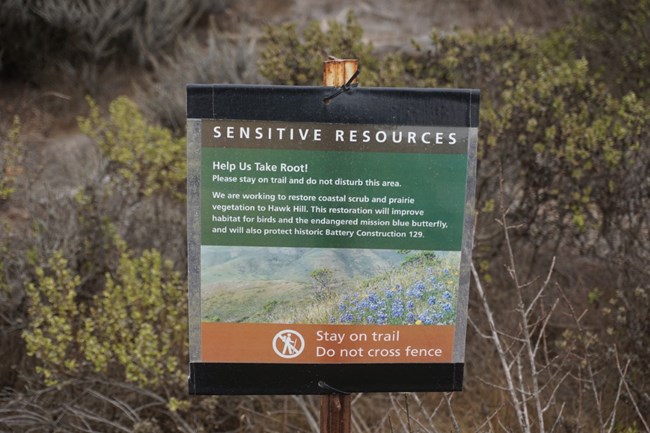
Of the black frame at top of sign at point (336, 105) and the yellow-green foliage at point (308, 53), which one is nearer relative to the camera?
the black frame at top of sign at point (336, 105)

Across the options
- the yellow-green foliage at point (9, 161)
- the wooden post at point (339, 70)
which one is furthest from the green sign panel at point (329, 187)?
the yellow-green foliage at point (9, 161)

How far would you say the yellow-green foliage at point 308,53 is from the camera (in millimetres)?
4645

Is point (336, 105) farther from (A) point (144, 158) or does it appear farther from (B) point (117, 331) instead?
(A) point (144, 158)

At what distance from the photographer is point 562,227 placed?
4.15 metres

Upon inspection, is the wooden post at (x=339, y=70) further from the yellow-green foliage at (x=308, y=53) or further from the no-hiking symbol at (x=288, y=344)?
the yellow-green foliage at (x=308, y=53)

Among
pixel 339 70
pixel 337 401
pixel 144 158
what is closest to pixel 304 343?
pixel 337 401

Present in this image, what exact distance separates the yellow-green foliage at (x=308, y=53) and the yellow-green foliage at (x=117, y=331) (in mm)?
1496

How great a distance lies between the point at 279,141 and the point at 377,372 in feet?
2.21

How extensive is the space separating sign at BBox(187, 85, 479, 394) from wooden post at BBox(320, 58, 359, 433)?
9cm

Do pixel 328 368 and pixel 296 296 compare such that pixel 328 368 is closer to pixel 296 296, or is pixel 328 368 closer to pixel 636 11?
pixel 296 296

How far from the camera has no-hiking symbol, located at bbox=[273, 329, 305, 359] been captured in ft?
7.07

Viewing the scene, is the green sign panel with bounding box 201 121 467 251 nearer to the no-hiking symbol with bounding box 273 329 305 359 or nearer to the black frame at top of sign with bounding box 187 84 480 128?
the black frame at top of sign with bounding box 187 84 480 128

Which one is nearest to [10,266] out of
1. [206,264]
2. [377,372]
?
[206,264]

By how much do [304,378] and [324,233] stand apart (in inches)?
15.6
